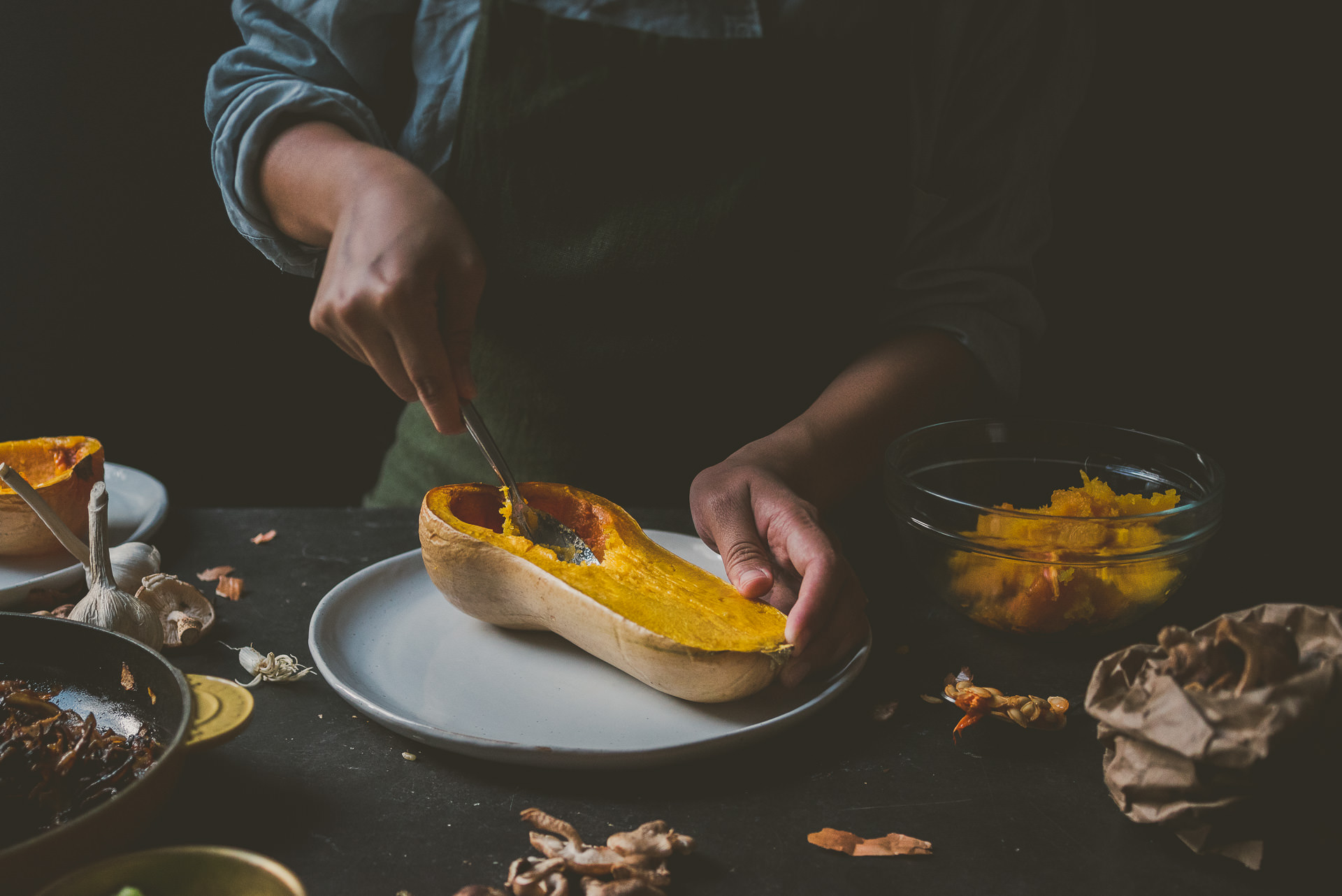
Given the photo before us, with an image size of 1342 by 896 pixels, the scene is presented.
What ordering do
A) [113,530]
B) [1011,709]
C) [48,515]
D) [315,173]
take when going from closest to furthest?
[1011,709]
[48,515]
[315,173]
[113,530]

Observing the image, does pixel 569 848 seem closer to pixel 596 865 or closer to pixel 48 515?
pixel 596 865

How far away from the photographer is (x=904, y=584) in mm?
1040

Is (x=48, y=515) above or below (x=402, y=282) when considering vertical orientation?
below

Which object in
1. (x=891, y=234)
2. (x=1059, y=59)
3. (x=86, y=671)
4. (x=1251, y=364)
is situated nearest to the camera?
(x=86, y=671)

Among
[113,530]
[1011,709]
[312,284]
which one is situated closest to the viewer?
[1011,709]

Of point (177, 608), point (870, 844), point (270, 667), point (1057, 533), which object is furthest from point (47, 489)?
point (1057, 533)

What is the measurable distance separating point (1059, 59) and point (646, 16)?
53 cm

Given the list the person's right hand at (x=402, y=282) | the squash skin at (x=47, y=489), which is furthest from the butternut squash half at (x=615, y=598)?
the squash skin at (x=47, y=489)

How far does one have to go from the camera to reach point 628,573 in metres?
0.86

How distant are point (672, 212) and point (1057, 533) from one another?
2.00 ft

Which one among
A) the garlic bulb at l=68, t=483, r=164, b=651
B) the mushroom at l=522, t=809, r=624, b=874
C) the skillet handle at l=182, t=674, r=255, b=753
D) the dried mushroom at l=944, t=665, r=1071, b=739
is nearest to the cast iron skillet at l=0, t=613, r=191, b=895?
the skillet handle at l=182, t=674, r=255, b=753

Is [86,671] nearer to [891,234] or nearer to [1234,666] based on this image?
[1234,666]

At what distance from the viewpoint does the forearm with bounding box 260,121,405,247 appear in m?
0.91

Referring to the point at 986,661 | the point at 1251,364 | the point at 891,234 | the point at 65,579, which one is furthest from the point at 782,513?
the point at 1251,364
